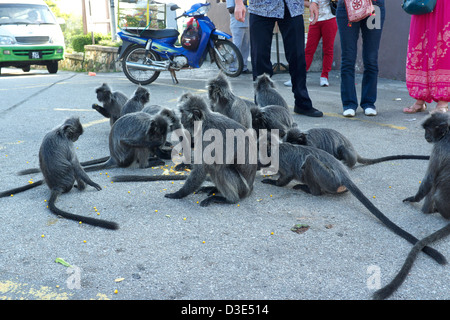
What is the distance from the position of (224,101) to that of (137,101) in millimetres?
1406

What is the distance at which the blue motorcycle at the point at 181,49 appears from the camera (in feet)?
32.7

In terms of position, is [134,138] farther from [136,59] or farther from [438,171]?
[136,59]

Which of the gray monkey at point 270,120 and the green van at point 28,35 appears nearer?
the gray monkey at point 270,120

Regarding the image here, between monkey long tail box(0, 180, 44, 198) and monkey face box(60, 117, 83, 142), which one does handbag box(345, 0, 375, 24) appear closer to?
monkey face box(60, 117, 83, 142)

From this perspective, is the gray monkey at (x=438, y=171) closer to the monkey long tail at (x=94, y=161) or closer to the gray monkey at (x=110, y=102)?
the monkey long tail at (x=94, y=161)

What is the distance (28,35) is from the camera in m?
14.5

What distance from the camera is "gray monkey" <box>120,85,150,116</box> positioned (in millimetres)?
5570

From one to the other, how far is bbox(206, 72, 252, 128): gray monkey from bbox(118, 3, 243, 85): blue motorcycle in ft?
17.5

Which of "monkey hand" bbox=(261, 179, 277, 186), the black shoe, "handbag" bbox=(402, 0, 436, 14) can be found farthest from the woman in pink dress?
"monkey hand" bbox=(261, 179, 277, 186)

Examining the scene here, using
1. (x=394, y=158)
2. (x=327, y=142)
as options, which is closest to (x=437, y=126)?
(x=327, y=142)

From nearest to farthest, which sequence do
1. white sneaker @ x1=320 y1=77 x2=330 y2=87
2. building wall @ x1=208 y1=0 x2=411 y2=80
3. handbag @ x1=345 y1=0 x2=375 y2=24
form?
handbag @ x1=345 y1=0 x2=375 y2=24 → white sneaker @ x1=320 y1=77 x2=330 y2=87 → building wall @ x1=208 y1=0 x2=411 y2=80

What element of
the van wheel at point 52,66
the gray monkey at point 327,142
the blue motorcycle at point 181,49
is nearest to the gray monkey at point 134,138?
the gray monkey at point 327,142

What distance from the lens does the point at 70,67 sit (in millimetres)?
17891

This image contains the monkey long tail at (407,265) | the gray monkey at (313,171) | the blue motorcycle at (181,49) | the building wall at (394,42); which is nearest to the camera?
the monkey long tail at (407,265)
